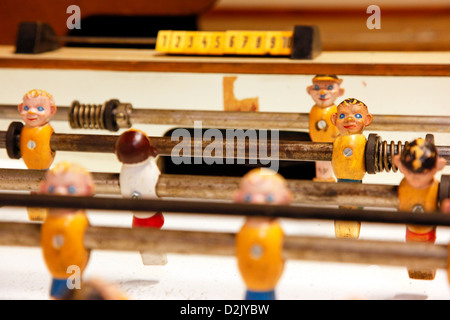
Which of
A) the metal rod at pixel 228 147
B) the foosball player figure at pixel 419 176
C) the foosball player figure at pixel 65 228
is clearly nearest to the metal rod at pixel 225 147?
the metal rod at pixel 228 147

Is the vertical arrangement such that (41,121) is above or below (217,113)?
below

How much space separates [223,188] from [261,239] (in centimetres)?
25

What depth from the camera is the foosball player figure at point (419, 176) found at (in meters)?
0.90

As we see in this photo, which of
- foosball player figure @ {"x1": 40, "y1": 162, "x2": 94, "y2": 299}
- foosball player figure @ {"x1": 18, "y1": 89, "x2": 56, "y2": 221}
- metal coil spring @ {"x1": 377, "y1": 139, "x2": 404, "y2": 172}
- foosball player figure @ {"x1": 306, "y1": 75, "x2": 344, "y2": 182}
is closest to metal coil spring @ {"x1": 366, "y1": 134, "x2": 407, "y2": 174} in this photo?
metal coil spring @ {"x1": 377, "y1": 139, "x2": 404, "y2": 172}

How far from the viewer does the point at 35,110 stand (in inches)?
48.0

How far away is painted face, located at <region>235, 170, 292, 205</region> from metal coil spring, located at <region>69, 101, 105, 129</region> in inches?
29.1

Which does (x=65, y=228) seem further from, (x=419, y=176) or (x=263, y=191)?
(x=419, y=176)

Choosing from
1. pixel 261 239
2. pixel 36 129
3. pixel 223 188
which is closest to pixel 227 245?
pixel 261 239

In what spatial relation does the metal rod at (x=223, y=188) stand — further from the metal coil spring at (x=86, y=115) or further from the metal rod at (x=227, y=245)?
the metal coil spring at (x=86, y=115)

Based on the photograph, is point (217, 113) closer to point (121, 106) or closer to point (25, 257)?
point (121, 106)

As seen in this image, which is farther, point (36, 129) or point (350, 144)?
point (36, 129)

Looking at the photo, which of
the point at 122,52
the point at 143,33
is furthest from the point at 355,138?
the point at 143,33

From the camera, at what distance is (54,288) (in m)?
0.89

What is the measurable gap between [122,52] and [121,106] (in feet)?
2.49
